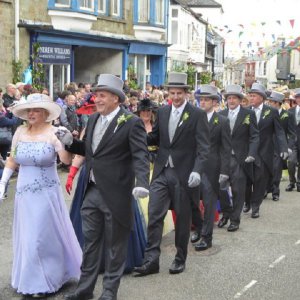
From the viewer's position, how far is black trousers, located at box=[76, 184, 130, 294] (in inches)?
211

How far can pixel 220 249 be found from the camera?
290 inches

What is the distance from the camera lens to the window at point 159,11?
28062 mm

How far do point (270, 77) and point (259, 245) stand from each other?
2819 inches

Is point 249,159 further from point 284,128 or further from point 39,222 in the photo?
point 39,222

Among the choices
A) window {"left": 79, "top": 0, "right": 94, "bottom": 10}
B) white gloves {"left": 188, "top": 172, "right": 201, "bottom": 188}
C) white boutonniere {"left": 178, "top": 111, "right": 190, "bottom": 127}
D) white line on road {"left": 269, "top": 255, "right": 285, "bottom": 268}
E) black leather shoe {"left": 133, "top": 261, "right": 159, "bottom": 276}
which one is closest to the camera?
white gloves {"left": 188, "top": 172, "right": 201, "bottom": 188}

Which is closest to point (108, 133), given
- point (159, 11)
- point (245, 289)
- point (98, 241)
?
point (98, 241)

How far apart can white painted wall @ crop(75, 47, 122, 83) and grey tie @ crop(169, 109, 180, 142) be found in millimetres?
18772

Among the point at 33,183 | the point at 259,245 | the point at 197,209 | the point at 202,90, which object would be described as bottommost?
the point at 259,245

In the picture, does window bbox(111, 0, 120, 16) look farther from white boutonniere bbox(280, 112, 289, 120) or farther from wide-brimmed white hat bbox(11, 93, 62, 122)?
wide-brimmed white hat bbox(11, 93, 62, 122)

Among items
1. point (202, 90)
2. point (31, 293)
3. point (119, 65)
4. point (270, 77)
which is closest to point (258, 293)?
point (31, 293)

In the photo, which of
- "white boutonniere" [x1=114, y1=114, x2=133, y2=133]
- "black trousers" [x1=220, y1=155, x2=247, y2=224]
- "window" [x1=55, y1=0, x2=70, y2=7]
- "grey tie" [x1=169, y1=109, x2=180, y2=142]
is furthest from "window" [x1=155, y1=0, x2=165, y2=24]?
"white boutonniere" [x1=114, y1=114, x2=133, y2=133]

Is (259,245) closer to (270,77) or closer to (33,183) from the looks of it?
(33,183)

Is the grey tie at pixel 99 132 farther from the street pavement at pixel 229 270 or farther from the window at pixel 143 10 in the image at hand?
the window at pixel 143 10

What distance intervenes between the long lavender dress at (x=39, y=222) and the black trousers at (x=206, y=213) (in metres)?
2.10
